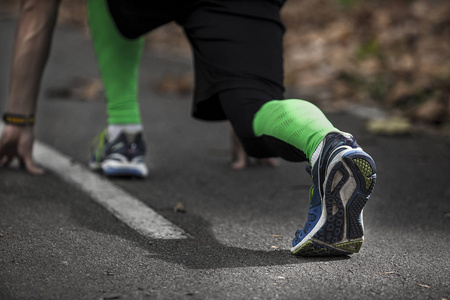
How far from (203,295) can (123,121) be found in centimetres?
148

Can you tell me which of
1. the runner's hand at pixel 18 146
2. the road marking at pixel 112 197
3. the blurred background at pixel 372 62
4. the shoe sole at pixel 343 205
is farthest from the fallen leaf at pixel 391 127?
the shoe sole at pixel 343 205

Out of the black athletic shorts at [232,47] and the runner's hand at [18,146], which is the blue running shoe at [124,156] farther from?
the black athletic shorts at [232,47]

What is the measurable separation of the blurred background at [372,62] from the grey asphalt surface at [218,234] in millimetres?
609

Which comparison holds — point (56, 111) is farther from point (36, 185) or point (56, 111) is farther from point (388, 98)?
point (388, 98)

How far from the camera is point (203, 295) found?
1.75 meters

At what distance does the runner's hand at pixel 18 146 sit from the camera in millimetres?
2992

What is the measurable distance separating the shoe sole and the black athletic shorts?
0.50 m

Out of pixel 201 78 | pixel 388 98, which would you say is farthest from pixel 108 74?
pixel 388 98

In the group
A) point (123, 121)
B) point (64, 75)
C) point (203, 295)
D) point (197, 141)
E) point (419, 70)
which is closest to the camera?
point (203, 295)

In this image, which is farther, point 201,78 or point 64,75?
point 64,75

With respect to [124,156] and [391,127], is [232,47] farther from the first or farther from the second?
[391,127]

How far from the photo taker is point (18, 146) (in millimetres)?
3033

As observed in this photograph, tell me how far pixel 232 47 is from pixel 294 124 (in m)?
0.43

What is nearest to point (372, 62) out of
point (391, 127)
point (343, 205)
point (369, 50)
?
point (369, 50)
